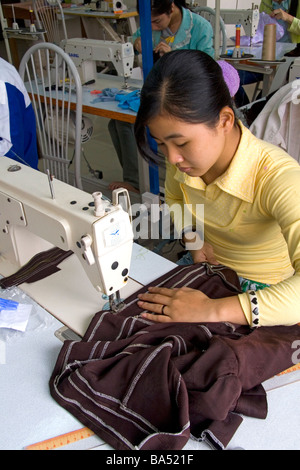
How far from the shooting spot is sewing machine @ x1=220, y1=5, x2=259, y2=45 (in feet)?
12.0

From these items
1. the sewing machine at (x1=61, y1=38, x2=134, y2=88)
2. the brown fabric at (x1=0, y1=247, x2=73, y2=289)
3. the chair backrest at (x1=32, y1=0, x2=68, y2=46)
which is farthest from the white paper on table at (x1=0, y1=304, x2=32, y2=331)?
the chair backrest at (x1=32, y1=0, x2=68, y2=46)

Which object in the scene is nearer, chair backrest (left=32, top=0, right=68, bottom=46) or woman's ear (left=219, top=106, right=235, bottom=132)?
woman's ear (left=219, top=106, right=235, bottom=132)

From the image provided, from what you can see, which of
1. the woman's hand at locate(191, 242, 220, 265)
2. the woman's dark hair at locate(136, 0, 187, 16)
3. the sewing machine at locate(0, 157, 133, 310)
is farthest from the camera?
the woman's dark hair at locate(136, 0, 187, 16)

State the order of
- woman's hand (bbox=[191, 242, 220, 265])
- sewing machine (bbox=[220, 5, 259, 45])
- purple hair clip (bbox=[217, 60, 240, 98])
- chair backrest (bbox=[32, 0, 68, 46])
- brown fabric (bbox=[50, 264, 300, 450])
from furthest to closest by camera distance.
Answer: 1. chair backrest (bbox=[32, 0, 68, 46])
2. sewing machine (bbox=[220, 5, 259, 45])
3. purple hair clip (bbox=[217, 60, 240, 98])
4. woman's hand (bbox=[191, 242, 220, 265])
5. brown fabric (bbox=[50, 264, 300, 450])

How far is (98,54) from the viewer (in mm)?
2920

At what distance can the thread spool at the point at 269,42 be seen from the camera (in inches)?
125

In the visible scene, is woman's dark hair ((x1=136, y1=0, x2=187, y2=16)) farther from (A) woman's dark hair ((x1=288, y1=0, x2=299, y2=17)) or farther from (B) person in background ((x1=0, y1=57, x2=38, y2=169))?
(A) woman's dark hair ((x1=288, y1=0, x2=299, y2=17))

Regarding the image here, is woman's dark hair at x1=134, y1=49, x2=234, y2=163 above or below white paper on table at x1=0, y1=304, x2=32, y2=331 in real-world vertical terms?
above

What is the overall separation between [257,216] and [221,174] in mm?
170

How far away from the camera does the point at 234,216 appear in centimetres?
130

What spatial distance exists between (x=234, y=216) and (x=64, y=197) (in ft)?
1.76

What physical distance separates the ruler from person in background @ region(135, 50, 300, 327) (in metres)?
0.31

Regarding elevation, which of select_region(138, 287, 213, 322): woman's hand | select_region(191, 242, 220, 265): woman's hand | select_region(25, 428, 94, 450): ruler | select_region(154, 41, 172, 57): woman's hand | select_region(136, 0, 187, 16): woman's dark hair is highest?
select_region(136, 0, 187, 16): woman's dark hair
